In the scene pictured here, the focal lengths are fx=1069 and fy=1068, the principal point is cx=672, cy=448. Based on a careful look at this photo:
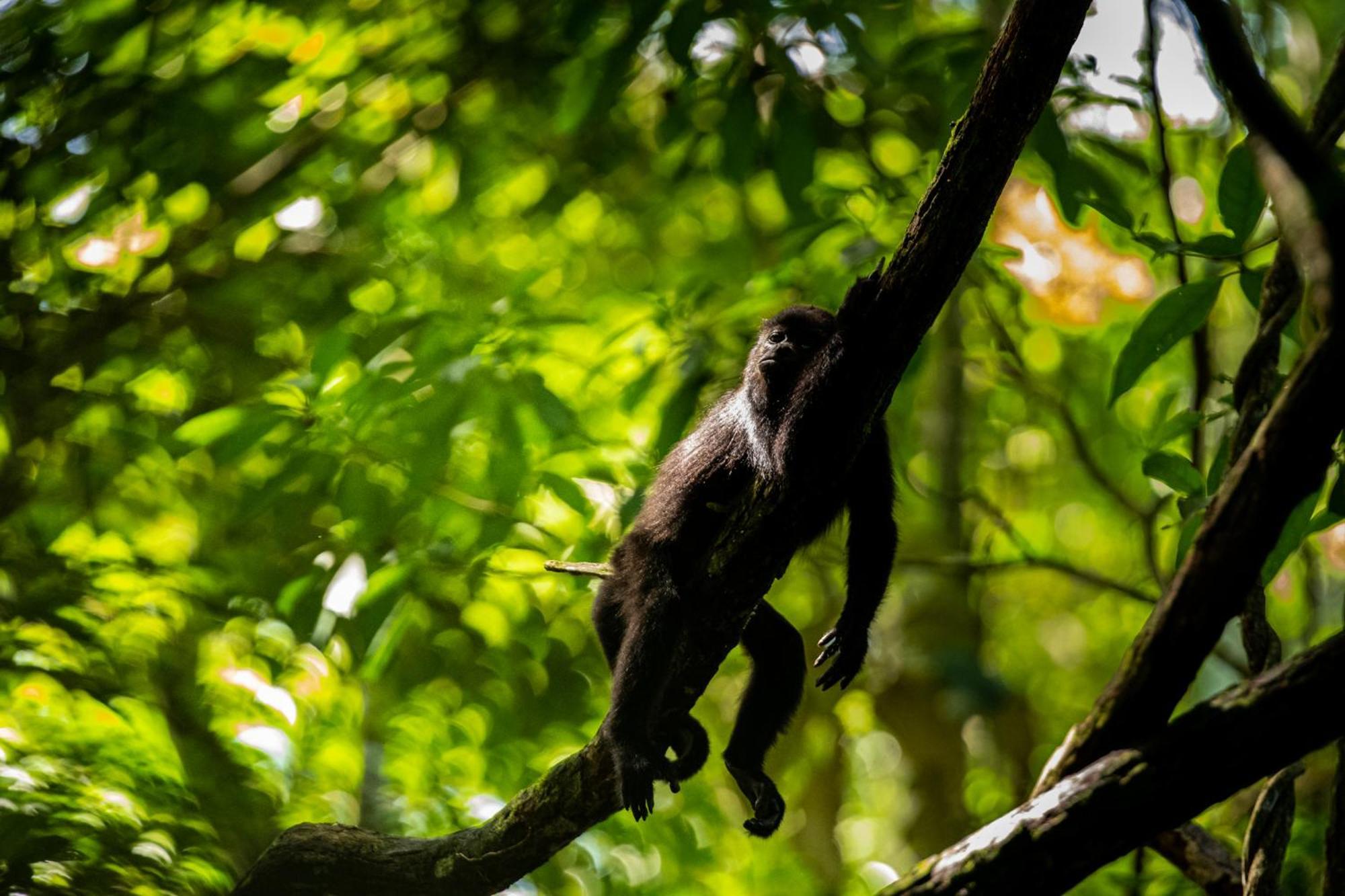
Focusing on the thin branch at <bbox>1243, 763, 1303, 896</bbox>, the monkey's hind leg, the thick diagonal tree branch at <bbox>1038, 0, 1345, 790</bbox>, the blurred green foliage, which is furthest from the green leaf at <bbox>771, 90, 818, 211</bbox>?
the thin branch at <bbox>1243, 763, 1303, 896</bbox>

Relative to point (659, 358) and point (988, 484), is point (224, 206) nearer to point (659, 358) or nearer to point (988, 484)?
point (659, 358)

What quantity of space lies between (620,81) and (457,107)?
1997 mm

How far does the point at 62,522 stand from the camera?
200 inches

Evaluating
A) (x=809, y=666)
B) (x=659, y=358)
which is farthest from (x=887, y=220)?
(x=809, y=666)

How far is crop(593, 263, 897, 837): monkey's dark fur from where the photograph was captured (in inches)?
128

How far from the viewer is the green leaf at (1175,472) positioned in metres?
3.35

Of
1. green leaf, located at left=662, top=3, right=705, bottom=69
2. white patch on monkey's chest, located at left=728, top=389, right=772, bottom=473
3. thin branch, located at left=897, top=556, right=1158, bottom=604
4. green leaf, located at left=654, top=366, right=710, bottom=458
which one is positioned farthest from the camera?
thin branch, located at left=897, top=556, right=1158, bottom=604

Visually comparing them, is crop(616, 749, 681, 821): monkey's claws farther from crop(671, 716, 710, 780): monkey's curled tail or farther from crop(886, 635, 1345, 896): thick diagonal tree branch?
crop(886, 635, 1345, 896): thick diagonal tree branch

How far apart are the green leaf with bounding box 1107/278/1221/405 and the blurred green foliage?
2 cm

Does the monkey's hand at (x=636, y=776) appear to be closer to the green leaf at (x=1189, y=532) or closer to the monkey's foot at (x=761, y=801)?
the monkey's foot at (x=761, y=801)

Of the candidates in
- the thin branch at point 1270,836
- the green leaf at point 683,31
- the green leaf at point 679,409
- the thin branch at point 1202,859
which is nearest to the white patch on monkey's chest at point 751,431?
the green leaf at point 679,409

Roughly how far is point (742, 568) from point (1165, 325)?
1549 mm

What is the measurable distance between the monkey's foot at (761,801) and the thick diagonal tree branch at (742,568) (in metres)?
0.55

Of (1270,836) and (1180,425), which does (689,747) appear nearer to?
(1270,836)
